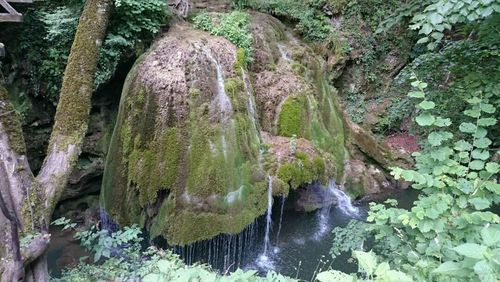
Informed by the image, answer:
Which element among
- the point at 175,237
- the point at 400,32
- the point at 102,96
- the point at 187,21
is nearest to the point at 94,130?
the point at 102,96

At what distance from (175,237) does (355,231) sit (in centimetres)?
301

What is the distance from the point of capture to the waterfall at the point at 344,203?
27.6 ft

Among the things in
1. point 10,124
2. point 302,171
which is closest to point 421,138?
point 302,171

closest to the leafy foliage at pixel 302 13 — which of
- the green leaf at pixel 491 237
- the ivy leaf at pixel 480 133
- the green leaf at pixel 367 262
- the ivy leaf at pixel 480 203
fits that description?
the ivy leaf at pixel 480 133

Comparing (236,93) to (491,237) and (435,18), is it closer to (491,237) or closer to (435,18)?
(435,18)

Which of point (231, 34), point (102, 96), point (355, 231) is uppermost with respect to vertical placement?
point (231, 34)

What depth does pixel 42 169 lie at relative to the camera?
3.72m

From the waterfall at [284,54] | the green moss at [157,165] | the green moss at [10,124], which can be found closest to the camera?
the green moss at [10,124]

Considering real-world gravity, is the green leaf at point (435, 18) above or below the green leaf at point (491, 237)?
above

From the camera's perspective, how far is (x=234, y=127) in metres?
6.47

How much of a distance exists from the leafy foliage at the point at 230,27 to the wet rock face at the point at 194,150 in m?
0.29

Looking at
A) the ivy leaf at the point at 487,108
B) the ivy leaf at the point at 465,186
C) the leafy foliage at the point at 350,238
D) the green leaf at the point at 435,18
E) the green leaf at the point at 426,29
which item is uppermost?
the green leaf at the point at 435,18

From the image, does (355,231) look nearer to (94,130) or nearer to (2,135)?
(2,135)

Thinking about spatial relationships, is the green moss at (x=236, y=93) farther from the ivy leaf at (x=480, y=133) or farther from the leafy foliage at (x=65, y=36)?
the ivy leaf at (x=480, y=133)
